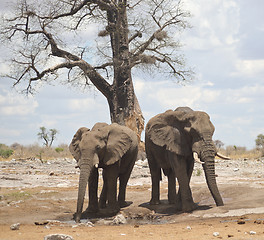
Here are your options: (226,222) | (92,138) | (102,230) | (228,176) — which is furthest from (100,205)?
(228,176)

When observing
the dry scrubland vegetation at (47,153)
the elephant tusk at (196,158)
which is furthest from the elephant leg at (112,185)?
the dry scrubland vegetation at (47,153)

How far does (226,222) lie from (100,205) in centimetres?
345

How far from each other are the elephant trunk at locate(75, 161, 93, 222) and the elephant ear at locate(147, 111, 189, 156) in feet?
6.02

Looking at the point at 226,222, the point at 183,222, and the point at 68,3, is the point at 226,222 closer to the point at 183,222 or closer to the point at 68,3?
the point at 183,222

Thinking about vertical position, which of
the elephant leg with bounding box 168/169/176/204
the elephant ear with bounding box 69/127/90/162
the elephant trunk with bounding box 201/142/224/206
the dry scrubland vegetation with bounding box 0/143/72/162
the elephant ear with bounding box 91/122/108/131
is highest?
the dry scrubland vegetation with bounding box 0/143/72/162

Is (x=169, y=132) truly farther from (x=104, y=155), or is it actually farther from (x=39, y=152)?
(x=39, y=152)

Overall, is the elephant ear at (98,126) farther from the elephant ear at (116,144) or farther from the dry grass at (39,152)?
the dry grass at (39,152)

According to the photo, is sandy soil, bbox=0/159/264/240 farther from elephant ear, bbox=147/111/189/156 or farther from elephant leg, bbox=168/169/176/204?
elephant ear, bbox=147/111/189/156

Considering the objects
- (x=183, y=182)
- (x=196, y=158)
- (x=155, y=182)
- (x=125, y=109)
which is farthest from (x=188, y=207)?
(x=125, y=109)

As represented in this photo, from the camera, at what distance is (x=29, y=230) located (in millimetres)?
6980

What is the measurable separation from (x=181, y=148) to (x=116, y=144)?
1.34 meters

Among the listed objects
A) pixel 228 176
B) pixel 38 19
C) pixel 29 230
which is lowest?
pixel 29 230

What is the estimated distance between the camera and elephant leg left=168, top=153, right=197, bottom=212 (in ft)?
28.2

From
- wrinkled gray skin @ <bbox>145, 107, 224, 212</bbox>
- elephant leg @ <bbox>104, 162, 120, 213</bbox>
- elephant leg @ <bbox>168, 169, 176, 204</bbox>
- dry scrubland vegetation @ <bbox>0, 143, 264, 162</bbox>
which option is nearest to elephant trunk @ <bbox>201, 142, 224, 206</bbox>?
wrinkled gray skin @ <bbox>145, 107, 224, 212</bbox>
